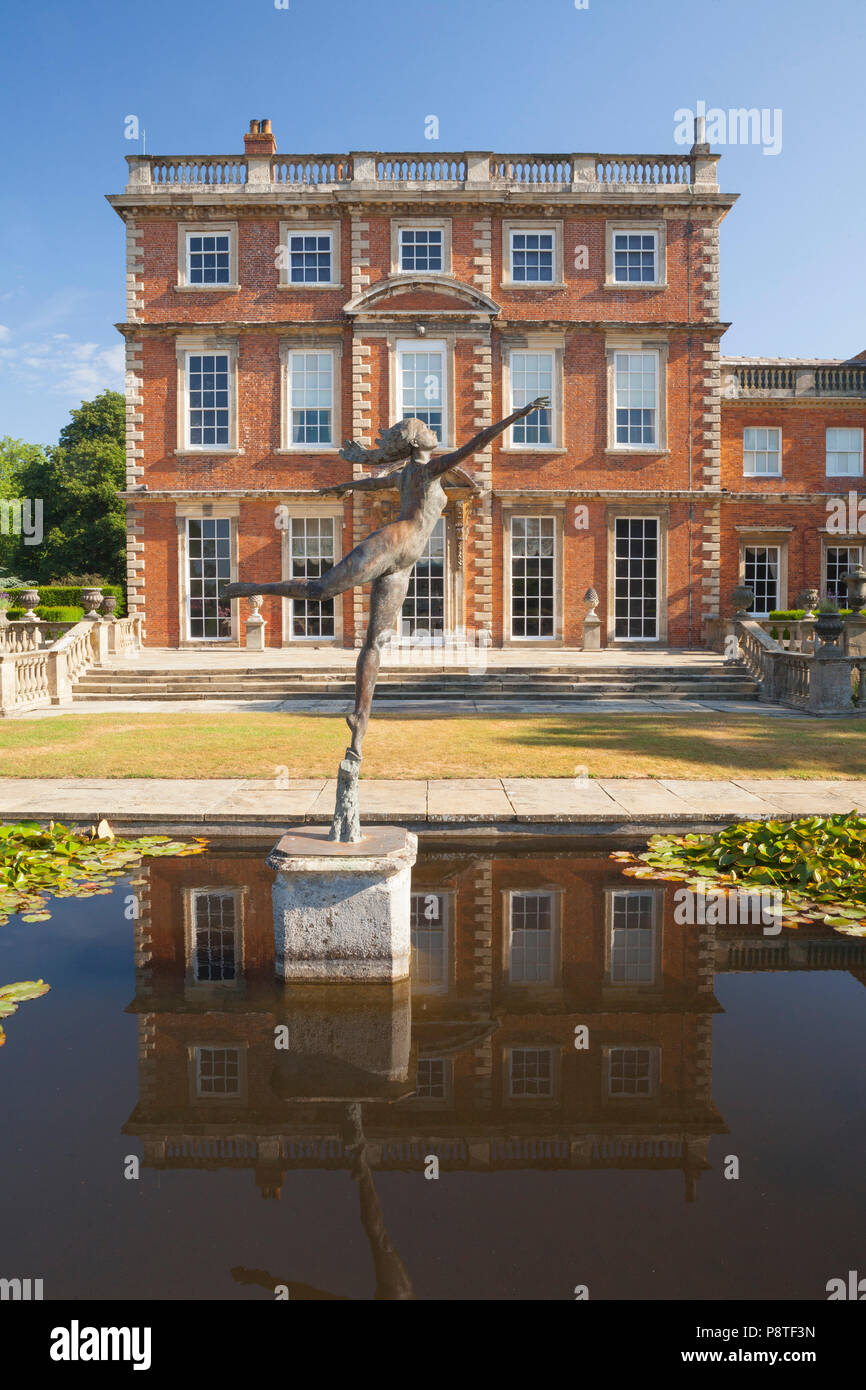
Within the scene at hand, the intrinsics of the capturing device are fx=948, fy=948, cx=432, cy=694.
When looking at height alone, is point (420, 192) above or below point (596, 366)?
above

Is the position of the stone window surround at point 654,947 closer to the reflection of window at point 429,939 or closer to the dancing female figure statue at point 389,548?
the reflection of window at point 429,939

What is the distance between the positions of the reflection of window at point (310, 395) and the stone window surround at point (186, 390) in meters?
1.44

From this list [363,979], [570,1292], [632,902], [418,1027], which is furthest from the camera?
[632,902]

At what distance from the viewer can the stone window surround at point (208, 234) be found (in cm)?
2472

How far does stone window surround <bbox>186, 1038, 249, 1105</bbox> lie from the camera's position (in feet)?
12.0

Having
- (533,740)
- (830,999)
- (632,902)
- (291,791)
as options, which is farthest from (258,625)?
(830,999)

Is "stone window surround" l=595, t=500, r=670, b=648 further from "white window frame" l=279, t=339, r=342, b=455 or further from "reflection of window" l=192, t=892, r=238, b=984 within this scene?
"reflection of window" l=192, t=892, r=238, b=984

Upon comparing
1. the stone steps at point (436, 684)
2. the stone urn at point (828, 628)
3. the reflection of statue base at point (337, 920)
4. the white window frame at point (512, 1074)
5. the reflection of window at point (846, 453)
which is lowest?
the white window frame at point (512, 1074)

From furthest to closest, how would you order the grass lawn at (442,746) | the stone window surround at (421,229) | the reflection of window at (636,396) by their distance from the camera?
the reflection of window at (636,396) < the stone window surround at (421,229) < the grass lawn at (442,746)

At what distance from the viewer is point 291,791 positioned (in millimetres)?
8930

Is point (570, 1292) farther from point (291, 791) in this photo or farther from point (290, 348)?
point (290, 348)

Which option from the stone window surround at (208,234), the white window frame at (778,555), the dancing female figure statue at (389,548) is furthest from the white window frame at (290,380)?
the dancing female figure statue at (389,548)

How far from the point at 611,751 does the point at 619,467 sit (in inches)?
619

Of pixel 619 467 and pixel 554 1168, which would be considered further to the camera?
pixel 619 467
